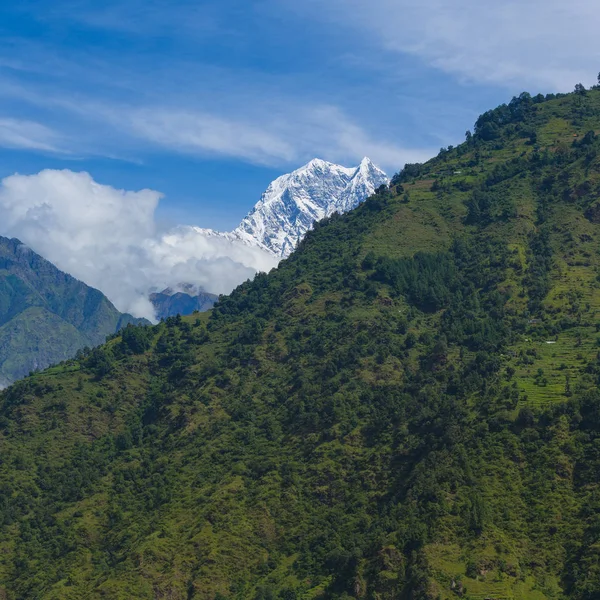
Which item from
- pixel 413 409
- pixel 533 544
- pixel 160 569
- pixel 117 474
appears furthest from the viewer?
pixel 117 474

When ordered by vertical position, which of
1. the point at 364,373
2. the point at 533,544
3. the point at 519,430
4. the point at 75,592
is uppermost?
the point at 364,373

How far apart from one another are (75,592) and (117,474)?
34.4m

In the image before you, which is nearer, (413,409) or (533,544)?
(533,544)

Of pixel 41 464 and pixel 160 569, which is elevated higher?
pixel 41 464

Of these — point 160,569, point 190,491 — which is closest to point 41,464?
point 190,491

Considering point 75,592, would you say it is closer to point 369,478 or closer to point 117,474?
point 117,474

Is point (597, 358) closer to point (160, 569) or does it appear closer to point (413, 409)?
point (413, 409)

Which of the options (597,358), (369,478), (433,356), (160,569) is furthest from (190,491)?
(597,358)

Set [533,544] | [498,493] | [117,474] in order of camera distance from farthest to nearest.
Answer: [117,474] → [498,493] → [533,544]

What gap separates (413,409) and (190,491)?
4315cm

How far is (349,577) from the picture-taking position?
131875 millimetres

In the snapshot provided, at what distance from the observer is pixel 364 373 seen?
182m

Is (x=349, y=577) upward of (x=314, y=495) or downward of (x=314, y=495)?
downward

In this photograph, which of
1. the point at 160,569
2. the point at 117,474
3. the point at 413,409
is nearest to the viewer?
the point at 160,569
